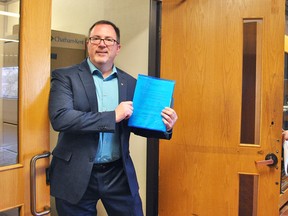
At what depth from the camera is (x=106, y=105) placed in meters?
1.47

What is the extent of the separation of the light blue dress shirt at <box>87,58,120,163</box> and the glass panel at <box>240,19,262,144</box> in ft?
2.89

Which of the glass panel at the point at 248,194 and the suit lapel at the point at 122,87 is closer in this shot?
the suit lapel at the point at 122,87

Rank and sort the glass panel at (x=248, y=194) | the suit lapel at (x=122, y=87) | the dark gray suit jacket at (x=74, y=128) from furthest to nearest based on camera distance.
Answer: the glass panel at (x=248, y=194), the suit lapel at (x=122, y=87), the dark gray suit jacket at (x=74, y=128)

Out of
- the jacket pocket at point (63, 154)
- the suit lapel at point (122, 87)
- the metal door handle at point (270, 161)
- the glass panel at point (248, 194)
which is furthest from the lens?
the glass panel at point (248, 194)

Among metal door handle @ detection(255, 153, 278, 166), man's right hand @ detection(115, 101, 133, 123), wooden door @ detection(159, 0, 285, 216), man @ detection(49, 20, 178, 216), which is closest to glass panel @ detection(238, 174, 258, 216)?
wooden door @ detection(159, 0, 285, 216)

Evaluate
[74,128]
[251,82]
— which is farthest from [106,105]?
[251,82]

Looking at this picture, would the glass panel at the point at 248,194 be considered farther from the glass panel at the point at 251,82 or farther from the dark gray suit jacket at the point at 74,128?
the dark gray suit jacket at the point at 74,128

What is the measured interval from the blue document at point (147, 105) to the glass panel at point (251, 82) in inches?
29.6

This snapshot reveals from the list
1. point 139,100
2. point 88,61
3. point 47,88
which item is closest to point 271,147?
point 139,100

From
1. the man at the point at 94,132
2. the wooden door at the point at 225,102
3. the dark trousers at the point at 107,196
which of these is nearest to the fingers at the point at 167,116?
the man at the point at 94,132

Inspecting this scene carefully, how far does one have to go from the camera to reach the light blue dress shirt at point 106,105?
1.45 m

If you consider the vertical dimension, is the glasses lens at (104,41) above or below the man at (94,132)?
above

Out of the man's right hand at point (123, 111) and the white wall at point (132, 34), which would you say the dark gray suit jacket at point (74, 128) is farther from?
the white wall at point (132, 34)

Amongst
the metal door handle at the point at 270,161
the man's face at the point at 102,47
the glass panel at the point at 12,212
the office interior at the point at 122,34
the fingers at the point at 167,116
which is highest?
the office interior at the point at 122,34
